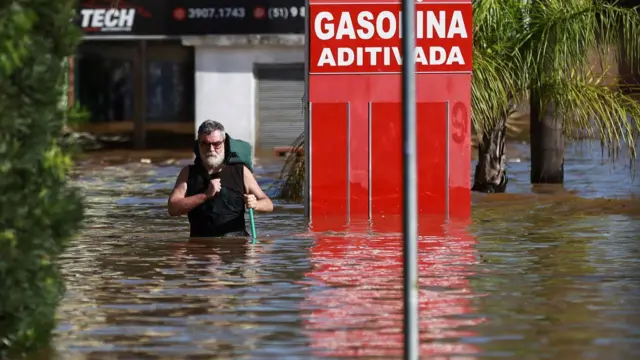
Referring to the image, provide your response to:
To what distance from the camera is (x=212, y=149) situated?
15422mm

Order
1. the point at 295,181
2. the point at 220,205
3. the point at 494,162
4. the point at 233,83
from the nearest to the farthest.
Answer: the point at 220,205
the point at 295,181
the point at 494,162
the point at 233,83

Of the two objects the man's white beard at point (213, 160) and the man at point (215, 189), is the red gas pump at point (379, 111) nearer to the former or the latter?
the man at point (215, 189)

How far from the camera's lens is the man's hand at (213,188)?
49.4 ft

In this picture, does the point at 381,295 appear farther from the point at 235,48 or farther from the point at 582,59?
→ the point at 235,48

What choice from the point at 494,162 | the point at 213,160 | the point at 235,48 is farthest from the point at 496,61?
the point at 235,48

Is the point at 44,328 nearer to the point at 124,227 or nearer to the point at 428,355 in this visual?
the point at 428,355

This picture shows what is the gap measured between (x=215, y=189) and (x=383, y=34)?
4.85 m

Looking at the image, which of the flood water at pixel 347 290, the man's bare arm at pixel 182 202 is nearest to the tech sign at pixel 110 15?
the flood water at pixel 347 290

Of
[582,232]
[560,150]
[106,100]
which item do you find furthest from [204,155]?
[106,100]

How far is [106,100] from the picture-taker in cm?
5538

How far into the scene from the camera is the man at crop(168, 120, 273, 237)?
15.2 m

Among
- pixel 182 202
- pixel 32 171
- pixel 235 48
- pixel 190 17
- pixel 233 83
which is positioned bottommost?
pixel 182 202

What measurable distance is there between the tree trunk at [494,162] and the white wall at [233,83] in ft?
49.1

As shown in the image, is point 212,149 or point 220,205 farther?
point 220,205
